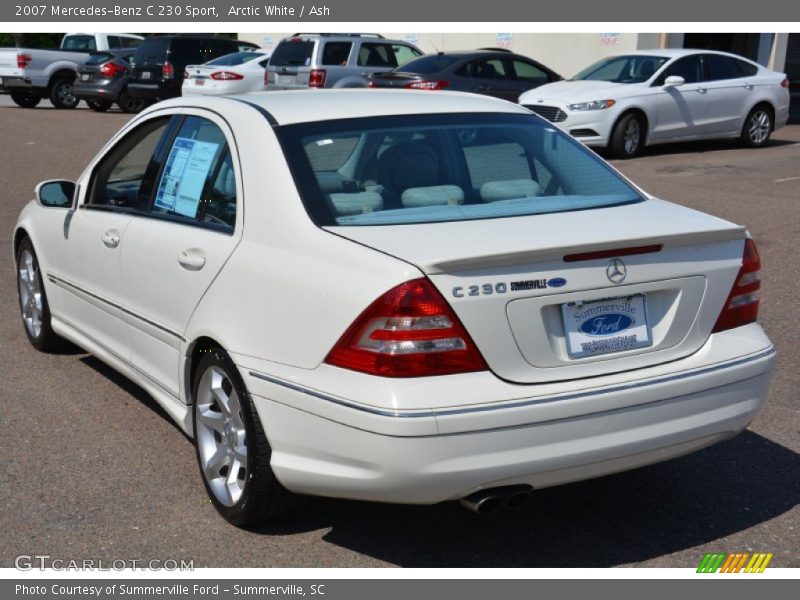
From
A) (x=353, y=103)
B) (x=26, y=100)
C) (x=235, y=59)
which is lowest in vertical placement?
(x=26, y=100)

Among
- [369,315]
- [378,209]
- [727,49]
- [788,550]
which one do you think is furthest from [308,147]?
[727,49]

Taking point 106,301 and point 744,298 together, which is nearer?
point 744,298

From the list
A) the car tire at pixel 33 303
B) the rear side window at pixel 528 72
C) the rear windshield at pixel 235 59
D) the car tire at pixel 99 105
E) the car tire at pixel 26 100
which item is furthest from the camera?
the car tire at pixel 26 100

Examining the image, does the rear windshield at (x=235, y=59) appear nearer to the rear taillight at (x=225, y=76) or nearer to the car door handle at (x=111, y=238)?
the rear taillight at (x=225, y=76)

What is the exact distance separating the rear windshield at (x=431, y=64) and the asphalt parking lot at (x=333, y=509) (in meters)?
12.2

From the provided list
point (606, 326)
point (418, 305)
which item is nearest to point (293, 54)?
point (606, 326)

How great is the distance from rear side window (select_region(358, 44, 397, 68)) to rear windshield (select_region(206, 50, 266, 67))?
2964 millimetres

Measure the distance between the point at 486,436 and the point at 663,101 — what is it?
13.2 meters

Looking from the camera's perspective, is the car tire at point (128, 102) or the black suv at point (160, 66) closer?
the black suv at point (160, 66)

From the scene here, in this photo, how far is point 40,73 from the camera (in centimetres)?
2630

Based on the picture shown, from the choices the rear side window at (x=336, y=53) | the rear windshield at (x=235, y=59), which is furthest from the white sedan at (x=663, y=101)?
the rear windshield at (x=235, y=59)

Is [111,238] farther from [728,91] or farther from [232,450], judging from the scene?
[728,91]

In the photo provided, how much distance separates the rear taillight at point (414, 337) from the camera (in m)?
3.46

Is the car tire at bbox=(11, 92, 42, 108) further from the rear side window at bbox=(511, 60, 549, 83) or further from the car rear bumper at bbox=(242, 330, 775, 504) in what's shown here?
the car rear bumper at bbox=(242, 330, 775, 504)
